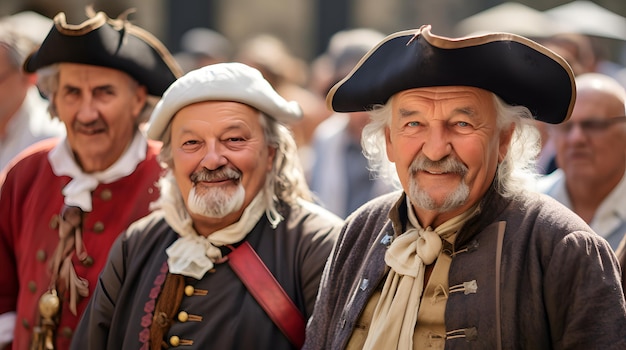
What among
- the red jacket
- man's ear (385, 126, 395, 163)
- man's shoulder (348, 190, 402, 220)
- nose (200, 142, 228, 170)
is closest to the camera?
man's ear (385, 126, 395, 163)

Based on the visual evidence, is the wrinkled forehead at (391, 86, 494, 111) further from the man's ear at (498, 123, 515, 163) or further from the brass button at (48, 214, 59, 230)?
the brass button at (48, 214, 59, 230)

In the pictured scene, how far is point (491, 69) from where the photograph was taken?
386cm

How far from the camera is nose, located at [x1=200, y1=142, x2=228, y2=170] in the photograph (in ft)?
15.2

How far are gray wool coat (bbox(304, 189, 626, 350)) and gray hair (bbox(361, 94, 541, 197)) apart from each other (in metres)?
0.08

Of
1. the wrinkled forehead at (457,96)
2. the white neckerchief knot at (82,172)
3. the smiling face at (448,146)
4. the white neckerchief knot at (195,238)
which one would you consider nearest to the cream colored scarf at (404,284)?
the smiling face at (448,146)

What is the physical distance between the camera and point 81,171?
5523 mm

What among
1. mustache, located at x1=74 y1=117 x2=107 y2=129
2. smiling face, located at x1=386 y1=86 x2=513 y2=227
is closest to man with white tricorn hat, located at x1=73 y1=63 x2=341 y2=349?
mustache, located at x1=74 y1=117 x2=107 y2=129

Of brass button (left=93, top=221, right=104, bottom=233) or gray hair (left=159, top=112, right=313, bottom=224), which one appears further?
brass button (left=93, top=221, right=104, bottom=233)

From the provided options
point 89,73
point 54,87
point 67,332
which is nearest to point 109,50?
point 89,73

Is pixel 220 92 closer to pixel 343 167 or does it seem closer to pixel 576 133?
pixel 576 133

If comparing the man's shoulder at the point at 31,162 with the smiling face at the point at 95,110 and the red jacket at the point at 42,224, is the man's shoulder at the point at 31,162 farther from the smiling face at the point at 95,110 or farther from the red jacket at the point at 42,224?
the smiling face at the point at 95,110

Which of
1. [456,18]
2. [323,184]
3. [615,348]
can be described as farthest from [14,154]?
[456,18]

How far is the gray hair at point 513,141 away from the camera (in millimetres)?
4035

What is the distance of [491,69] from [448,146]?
32 cm
